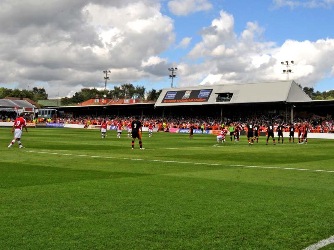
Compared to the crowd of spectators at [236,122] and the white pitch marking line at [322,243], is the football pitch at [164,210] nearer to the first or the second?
the white pitch marking line at [322,243]

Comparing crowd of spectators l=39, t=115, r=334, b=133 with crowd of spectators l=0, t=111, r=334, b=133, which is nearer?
crowd of spectators l=39, t=115, r=334, b=133

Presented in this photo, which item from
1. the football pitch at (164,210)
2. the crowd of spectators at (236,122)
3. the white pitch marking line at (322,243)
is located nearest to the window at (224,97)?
the crowd of spectators at (236,122)

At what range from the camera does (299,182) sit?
12969 mm

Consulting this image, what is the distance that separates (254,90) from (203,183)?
223 feet

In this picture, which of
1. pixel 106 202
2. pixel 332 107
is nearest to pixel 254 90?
pixel 332 107

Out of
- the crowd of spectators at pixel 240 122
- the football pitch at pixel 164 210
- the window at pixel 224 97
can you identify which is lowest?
the football pitch at pixel 164 210

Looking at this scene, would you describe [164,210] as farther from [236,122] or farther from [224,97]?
[224,97]

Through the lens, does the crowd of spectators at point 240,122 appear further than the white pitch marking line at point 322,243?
Yes

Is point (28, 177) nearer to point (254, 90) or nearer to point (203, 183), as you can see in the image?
point (203, 183)

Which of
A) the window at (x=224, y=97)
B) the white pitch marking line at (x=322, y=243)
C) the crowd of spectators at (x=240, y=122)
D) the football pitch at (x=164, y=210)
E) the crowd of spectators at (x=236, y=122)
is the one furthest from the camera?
the window at (x=224, y=97)

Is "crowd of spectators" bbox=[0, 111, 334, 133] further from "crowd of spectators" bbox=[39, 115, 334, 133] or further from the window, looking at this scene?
the window

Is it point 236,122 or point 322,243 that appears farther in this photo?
point 236,122

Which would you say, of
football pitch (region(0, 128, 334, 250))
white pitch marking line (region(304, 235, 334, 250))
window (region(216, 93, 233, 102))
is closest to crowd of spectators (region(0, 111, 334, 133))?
window (region(216, 93, 233, 102))

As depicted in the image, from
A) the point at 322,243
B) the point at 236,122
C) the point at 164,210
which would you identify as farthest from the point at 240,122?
the point at 322,243
